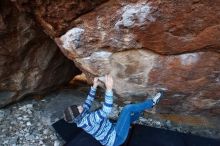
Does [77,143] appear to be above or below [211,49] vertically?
below

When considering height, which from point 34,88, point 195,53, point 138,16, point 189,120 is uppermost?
point 138,16

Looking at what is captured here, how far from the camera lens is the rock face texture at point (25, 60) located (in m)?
2.91

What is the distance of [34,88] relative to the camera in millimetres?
3469

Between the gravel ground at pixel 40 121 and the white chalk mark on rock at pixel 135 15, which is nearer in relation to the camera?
the white chalk mark on rock at pixel 135 15

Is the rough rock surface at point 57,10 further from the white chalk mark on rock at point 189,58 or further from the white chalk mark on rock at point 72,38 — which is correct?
the white chalk mark on rock at point 189,58

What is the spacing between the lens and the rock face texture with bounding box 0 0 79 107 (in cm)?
291

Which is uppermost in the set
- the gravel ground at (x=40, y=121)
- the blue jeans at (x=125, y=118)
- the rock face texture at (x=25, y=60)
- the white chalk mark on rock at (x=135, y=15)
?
the white chalk mark on rock at (x=135, y=15)

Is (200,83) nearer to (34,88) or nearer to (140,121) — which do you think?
(140,121)

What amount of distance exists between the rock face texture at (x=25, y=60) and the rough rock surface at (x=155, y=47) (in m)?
0.45

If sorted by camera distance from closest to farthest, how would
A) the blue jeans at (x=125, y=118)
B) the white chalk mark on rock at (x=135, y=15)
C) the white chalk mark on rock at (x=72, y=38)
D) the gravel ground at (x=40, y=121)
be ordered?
the white chalk mark on rock at (x=135, y=15)
the white chalk mark on rock at (x=72, y=38)
the blue jeans at (x=125, y=118)
the gravel ground at (x=40, y=121)

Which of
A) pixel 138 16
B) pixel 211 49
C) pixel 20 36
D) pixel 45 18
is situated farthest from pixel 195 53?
pixel 20 36

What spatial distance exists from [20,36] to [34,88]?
0.64 meters

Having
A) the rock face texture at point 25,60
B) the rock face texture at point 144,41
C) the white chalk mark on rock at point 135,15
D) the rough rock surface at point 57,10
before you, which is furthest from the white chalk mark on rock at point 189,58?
the rock face texture at point 25,60

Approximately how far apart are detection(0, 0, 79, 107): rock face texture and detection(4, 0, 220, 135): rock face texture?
0.99ft
